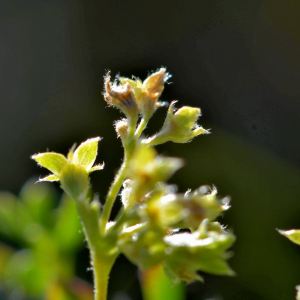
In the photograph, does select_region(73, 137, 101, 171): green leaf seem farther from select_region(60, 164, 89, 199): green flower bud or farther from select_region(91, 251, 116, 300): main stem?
select_region(91, 251, 116, 300): main stem

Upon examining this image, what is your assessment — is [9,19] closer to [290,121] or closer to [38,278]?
[290,121]

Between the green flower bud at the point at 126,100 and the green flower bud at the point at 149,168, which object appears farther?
the green flower bud at the point at 126,100

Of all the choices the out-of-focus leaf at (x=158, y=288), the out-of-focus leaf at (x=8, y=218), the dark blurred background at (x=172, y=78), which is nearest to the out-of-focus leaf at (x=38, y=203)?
the out-of-focus leaf at (x=8, y=218)

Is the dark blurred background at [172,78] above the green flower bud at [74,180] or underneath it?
underneath

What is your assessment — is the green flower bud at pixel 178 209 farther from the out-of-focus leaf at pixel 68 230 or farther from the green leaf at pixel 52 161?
the out-of-focus leaf at pixel 68 230

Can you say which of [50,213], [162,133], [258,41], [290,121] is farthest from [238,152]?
[162,133]
